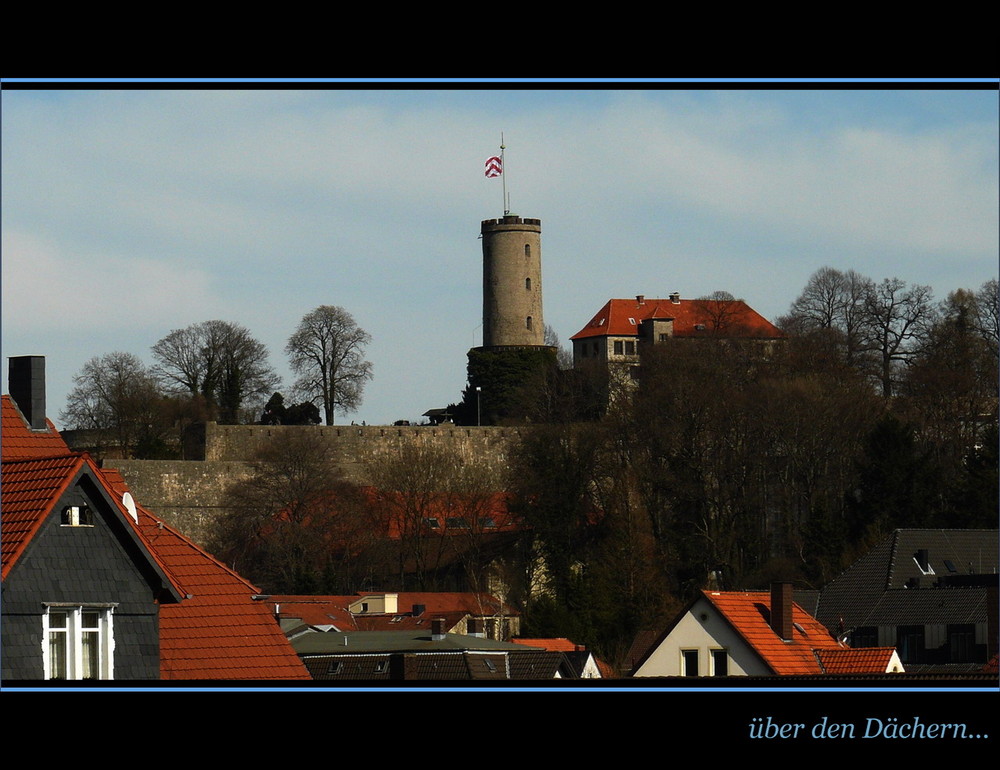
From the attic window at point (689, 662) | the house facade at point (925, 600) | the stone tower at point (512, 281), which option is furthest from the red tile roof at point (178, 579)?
the stone tower at point (512, 281)

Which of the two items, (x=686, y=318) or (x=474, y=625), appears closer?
(x=474, y=625)

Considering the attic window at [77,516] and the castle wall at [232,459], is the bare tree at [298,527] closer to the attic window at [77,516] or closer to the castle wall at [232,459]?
the castle wall at [232,459]

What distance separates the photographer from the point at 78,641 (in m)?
9.97

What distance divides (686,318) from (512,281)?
6909 mm

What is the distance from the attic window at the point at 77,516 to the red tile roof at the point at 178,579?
15 centimetres

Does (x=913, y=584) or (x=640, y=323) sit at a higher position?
(x=640, y=323)

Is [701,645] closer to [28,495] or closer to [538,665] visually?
[538,665]

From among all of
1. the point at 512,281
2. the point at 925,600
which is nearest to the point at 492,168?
the point at 512,281

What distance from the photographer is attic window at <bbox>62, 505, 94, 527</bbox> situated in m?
9.88

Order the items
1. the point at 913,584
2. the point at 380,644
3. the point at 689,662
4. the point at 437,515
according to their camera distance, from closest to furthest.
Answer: the point at 689,662 < the point at 380,644 < the point at 913,584 < the point at 437,515
